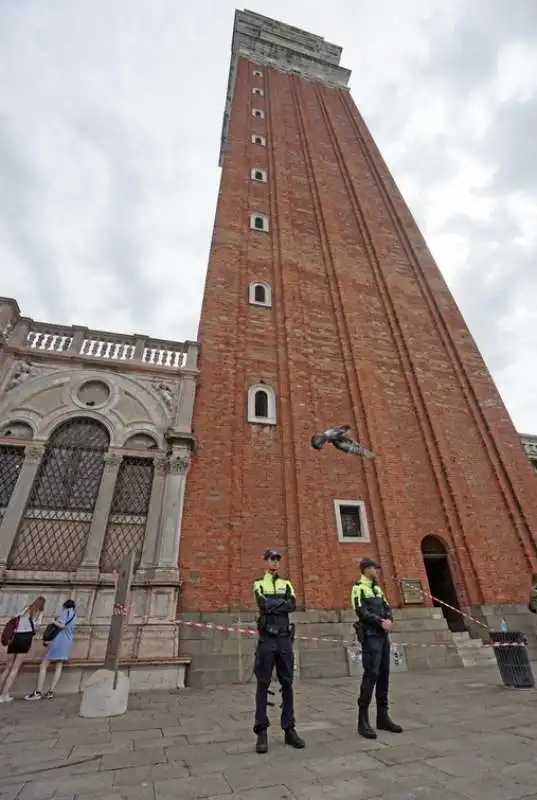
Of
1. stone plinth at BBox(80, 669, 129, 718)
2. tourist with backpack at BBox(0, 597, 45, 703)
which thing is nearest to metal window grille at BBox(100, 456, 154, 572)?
tourist with backpack at BBox(0, 597, 45, 703)

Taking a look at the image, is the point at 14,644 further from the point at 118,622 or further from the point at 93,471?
the point at 93,471

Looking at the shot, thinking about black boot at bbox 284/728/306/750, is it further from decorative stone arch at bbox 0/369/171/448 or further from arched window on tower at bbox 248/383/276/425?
arched window on tower at bbox 248/383/276/425

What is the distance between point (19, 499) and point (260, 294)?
1042cm

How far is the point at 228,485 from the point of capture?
11.0 metres

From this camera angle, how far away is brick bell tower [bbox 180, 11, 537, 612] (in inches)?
423

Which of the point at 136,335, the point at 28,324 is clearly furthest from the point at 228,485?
the point at 28,324

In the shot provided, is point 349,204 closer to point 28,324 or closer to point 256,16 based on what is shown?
point 28,324

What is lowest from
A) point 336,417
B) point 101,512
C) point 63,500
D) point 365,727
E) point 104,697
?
point 365,727

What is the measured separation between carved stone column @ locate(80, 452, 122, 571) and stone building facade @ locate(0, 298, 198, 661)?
0.02 metres

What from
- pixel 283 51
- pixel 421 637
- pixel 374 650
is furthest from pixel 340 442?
pixel 283 51

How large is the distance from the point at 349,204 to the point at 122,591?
69.8ft

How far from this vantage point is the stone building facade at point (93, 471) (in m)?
8.68

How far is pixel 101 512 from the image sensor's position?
32.2 feet

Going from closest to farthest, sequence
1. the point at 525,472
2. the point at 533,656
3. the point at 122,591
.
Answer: the point at 122,591, the point at 533,656, the point at 525,472
